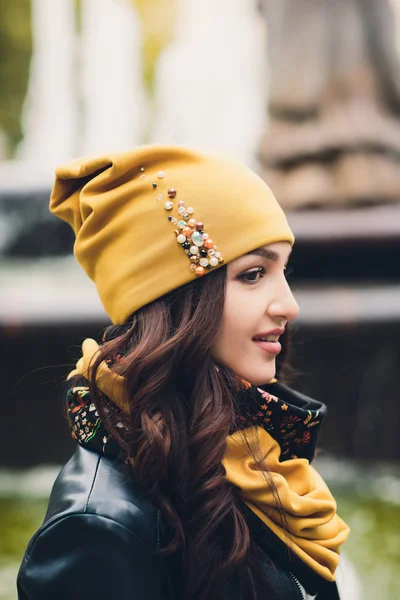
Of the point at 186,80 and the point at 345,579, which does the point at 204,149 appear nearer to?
the point at 345,579

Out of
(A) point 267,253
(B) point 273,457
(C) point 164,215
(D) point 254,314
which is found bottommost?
(B) point 273,457

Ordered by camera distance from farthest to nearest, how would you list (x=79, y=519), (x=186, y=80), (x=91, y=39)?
(x=91, y=39)
(x=186, y=80)
(x=79, y=519)

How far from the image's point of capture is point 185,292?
6.64ft

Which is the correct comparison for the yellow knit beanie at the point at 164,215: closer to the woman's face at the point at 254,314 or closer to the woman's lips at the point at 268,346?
the woman's face at the point at 254,314

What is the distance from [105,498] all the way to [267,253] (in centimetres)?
79

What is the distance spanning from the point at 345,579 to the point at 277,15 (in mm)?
5244

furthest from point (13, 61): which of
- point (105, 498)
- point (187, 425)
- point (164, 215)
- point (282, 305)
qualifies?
point (105, 498)

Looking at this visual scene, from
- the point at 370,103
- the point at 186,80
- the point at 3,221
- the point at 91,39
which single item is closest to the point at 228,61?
the point at 186,80

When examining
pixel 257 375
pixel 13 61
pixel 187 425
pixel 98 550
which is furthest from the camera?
pixel 13 61

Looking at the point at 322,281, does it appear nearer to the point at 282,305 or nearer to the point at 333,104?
the point at 333,104

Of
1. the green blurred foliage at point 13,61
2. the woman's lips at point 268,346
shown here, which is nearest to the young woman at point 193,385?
the woman's lips at point 268,346

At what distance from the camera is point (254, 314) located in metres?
2.01

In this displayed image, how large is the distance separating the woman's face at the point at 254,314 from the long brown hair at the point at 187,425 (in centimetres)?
3

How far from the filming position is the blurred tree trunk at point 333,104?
245 inches
